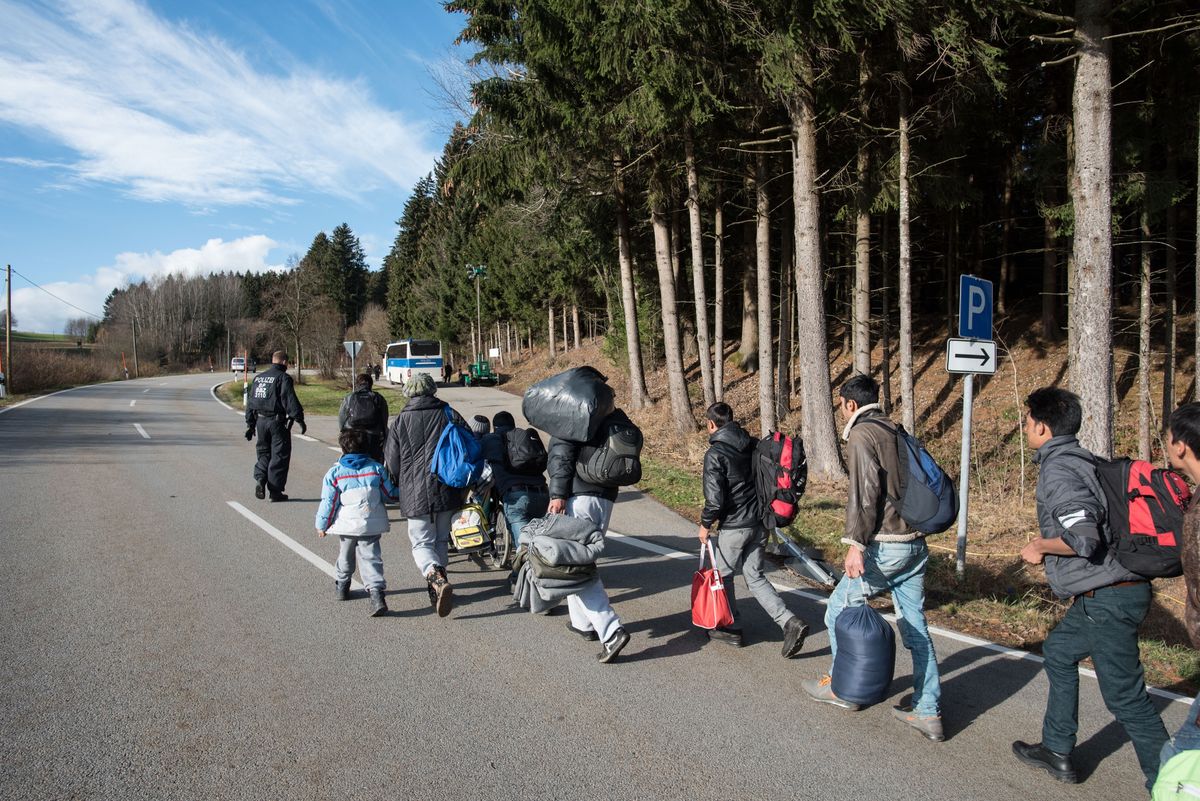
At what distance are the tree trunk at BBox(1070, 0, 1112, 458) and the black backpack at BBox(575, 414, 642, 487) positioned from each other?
7.21 m

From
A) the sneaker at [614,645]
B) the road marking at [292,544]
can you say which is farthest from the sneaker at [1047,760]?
the road marking at [292,544]

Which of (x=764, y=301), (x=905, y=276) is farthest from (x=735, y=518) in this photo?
(x=764, y=301)

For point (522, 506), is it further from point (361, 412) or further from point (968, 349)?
point (968, 349)

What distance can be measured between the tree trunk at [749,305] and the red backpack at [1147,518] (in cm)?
2119

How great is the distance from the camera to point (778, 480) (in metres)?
5.26

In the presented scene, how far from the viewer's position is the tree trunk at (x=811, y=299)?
11.8 m

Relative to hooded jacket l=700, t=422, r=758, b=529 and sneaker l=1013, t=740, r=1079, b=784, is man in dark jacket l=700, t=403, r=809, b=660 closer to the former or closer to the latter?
hooded jacket l=700, t=422, r=758, b=529

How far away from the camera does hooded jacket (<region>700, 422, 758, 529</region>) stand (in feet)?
17.2

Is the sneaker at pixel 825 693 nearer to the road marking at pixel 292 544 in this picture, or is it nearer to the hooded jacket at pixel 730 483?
the hooded jacket at pixel 730 483

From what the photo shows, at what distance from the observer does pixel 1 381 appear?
28469mm

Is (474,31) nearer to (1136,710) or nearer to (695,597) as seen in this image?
(695,597)

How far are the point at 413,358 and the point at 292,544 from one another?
35873 mm

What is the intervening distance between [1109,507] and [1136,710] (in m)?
0.93

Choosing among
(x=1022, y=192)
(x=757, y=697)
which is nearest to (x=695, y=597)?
(x=757, y=697)
